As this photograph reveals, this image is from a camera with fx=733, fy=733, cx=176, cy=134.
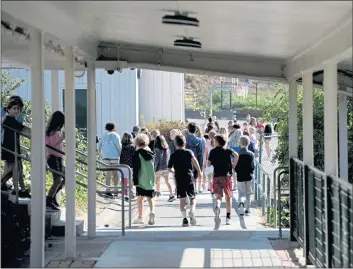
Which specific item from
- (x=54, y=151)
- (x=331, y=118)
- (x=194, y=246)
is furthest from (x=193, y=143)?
(x=331, y=118)

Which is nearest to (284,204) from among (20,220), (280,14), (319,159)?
(319,159)

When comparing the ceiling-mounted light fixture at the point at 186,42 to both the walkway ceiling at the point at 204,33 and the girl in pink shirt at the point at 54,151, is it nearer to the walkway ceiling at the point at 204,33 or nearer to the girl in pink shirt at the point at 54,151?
the walkway ceiling at the point at 204,33

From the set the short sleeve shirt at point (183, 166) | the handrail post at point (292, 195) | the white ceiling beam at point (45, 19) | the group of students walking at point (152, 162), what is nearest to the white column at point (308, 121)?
the handrail post at point (292, 195)

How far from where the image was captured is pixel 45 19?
6477 mm

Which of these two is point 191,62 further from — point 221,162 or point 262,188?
point 262,188

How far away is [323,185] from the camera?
22.4 ft

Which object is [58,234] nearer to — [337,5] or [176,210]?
[176,210]

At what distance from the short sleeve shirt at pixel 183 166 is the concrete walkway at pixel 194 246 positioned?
29.9 inches

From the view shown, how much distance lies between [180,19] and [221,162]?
5.73 meters

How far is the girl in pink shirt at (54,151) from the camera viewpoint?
33.5 ft

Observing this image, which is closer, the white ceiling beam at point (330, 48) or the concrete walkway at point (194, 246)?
the white ceiling beam at point (330, 48)

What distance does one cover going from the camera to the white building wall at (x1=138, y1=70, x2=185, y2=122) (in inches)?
959

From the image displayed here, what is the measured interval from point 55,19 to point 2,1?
3.74 feet

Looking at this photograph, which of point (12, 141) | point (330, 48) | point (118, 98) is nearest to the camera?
point (330, 48)
